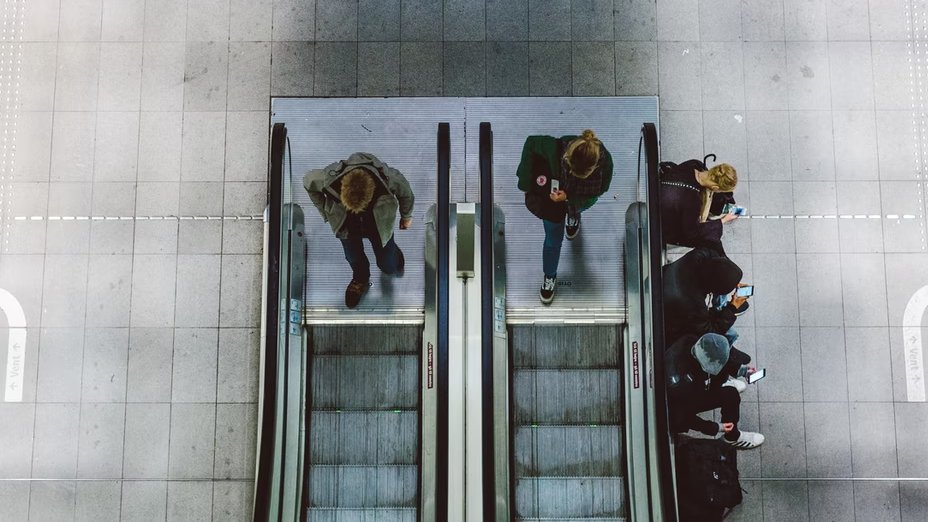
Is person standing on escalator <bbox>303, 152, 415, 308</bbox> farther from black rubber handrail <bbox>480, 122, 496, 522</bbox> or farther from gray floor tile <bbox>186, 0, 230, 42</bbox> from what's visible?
gray floor tile <bbox>186, 0, 230, 42</bbox>

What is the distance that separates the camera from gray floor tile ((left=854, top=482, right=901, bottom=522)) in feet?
17.4

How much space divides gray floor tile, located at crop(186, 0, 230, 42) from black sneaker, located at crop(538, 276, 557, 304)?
367 centimetres

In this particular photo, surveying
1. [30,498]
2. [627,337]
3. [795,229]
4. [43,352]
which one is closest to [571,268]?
[627,337]

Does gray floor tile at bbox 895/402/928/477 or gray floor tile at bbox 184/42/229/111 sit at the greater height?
gray floor tile at bbox 184/42/229/111

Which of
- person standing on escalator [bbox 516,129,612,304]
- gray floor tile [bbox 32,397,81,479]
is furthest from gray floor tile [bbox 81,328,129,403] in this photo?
person standing on escalator [bbox 516,129,612,304]

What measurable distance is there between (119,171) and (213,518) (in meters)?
3.18

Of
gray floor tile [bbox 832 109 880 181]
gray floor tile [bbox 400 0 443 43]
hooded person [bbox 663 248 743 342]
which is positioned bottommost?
hooded person [bbox 663 248 743 342]

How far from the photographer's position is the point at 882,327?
5.48m

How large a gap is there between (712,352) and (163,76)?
17.1ft

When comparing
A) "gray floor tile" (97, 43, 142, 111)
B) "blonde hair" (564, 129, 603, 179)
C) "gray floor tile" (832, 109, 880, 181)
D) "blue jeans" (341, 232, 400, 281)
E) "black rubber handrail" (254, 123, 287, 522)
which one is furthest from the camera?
"gray floor tile" (97, 43, 142, 111)

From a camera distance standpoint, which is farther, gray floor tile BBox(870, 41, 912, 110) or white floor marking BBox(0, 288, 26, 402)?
gray floor tile BBox(870, 41, 912, 110)

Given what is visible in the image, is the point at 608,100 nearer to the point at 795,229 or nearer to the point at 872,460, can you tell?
the point at 795,229

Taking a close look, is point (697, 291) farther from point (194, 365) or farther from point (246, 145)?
point (194, 365)

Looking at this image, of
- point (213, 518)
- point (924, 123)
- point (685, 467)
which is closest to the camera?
point (685, 467)
